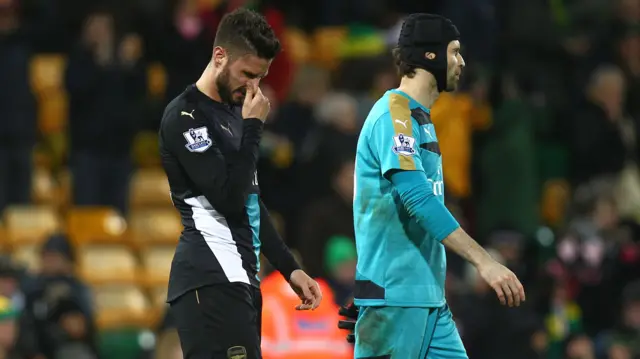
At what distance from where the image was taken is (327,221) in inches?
473

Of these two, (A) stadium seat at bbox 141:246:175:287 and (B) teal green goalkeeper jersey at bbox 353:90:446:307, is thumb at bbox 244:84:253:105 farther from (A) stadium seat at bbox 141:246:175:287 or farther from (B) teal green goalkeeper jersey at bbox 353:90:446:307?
(A) stadium seat at bbox 141:246:175:287

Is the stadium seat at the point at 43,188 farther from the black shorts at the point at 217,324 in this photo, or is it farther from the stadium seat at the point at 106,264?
the black shorts at the point at 217,324

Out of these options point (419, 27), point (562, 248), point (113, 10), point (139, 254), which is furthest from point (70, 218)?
point (419, 27)

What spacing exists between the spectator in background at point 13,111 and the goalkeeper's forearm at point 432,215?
6798 mm

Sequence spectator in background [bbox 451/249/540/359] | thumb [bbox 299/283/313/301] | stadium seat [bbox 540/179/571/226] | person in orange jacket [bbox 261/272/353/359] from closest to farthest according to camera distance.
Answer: thumb [bbox 299/283/313/301]
person in orange jacket [bbox 261/272/353/359]
spectator in background [bbox 451/249/540/359]
stadium seat [bbox 540/179/571/226]

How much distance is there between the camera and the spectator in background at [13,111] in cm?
1238

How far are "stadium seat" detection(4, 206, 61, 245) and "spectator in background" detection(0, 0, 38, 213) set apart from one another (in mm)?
113

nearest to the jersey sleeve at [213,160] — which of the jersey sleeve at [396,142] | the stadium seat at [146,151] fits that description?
the jersey sleeve at [396,142]

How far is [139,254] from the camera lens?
13242mm

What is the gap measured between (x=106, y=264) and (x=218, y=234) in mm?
6797

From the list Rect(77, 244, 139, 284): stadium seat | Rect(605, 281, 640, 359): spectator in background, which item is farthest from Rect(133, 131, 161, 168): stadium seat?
Rect(605, 281, 640, 359): spectator in background

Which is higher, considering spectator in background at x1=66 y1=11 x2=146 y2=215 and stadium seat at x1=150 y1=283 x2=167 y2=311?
spectator in background at x1=66 y1=11 x2=146 y2=215

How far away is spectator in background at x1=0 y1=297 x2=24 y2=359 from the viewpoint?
10.0 meters

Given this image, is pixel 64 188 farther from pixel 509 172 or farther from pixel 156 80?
pixel 509 172
